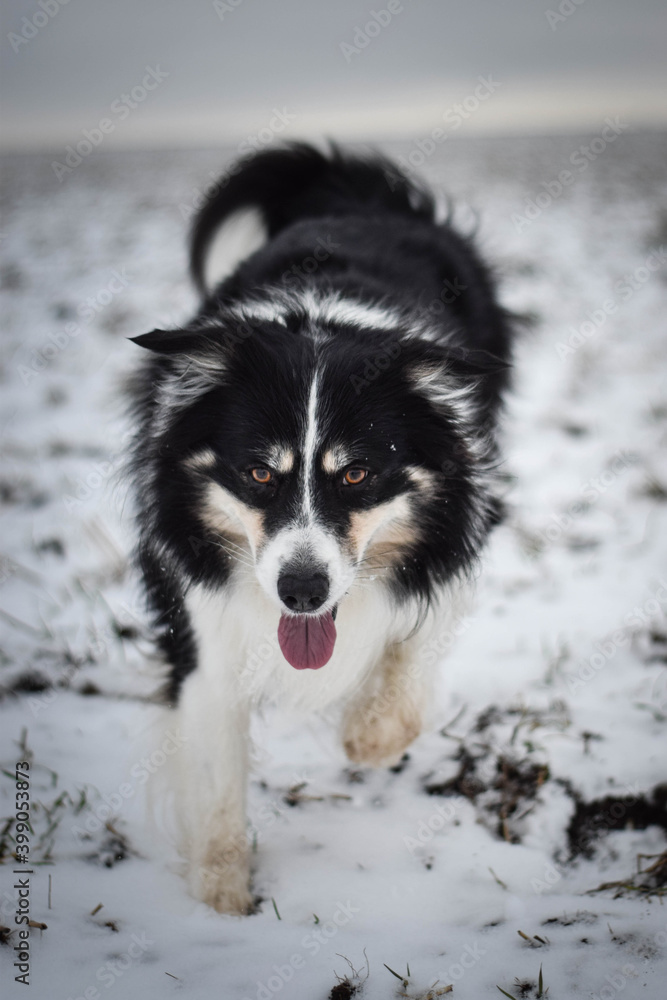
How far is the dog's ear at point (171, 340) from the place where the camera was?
6.92ft

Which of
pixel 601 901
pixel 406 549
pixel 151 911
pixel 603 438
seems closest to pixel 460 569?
pixel 406 549

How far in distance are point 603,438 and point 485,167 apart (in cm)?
1529

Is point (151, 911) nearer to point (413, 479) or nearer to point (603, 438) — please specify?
point (413, 479)

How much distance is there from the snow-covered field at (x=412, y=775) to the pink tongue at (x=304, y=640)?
0.65 metres

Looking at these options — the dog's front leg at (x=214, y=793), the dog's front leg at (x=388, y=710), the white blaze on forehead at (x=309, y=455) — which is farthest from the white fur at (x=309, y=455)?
the dog's front leg at (x=388, y=710)

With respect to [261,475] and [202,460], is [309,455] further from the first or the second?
[202,460]

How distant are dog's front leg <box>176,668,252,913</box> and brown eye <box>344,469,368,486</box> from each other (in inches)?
32.7

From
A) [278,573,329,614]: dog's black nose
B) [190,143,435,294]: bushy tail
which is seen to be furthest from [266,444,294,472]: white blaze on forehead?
[190,143,435,294]: bushy tail

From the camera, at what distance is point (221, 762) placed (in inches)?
94.9

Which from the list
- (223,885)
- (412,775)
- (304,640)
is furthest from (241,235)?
(223,885)

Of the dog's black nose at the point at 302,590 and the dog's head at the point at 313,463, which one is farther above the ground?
the dog's head at the point at 313,463

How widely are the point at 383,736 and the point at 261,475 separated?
1.08 meters

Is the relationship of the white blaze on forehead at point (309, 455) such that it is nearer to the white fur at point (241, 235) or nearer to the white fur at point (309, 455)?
the white fur at point (309, 455)

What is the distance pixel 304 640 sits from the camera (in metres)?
2.31
